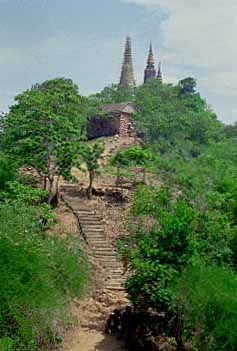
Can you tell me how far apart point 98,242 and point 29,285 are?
10.1 metres

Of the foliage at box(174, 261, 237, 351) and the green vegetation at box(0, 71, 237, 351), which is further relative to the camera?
the green vegetation at box(0, 71, 237, 351)

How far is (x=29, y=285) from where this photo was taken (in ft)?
40.4

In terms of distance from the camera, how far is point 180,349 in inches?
557

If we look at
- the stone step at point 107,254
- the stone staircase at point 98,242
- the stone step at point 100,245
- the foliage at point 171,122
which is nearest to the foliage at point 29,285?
the stone staircase at point 98,242

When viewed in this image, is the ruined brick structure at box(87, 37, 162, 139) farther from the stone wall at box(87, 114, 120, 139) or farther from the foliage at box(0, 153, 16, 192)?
the foliage at box(0, 153, 16, 192)

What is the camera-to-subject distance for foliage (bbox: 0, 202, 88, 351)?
11.9m

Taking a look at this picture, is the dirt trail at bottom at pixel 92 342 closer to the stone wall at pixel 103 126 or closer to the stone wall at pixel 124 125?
the stone wall at pixel 124 125

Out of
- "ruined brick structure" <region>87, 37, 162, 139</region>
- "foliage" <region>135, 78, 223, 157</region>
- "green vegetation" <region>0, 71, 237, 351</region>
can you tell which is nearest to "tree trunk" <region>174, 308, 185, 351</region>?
"green vegetation" <region>0, 71, 237, 351</region>

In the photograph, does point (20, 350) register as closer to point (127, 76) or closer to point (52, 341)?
point (52, 341)

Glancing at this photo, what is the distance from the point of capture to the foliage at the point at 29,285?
470 inches

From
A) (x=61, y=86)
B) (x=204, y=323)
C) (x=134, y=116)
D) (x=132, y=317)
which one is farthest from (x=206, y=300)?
(x=134, y=116)

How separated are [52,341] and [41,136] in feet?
35.7

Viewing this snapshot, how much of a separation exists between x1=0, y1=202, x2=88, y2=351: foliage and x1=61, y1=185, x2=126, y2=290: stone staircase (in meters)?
4.56

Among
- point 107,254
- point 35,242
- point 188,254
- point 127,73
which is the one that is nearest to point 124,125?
point 127,73
